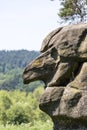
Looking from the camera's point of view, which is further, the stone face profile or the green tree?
the green tree

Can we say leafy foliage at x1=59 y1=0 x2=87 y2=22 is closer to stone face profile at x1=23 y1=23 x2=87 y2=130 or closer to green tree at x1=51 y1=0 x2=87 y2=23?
green tree at x1=51 y1=0 x2=87 y2=23

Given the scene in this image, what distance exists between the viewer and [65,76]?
535 inches

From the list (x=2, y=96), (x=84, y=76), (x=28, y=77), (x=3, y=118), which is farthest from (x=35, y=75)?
(x=2, y=96)

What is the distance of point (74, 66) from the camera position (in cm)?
1341

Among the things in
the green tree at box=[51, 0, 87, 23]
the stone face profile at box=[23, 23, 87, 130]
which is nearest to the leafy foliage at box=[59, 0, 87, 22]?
the green tree at box=[51, 0, 87, 23]

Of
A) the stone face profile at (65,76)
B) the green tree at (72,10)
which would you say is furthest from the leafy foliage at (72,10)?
the stone face profile at (65,76)

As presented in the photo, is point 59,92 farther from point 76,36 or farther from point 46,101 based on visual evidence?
point 76,36

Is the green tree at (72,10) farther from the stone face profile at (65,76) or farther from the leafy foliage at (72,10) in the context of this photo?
the stone face profile at (65,76)

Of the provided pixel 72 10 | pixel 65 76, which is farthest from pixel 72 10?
pixel 65 76

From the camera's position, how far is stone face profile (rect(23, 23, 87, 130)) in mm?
12828

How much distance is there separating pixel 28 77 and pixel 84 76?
2319mm

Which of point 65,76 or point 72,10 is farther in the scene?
point 72,10

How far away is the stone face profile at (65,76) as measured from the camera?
12828mm

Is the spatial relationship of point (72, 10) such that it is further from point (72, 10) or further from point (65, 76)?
point (65, 76)
